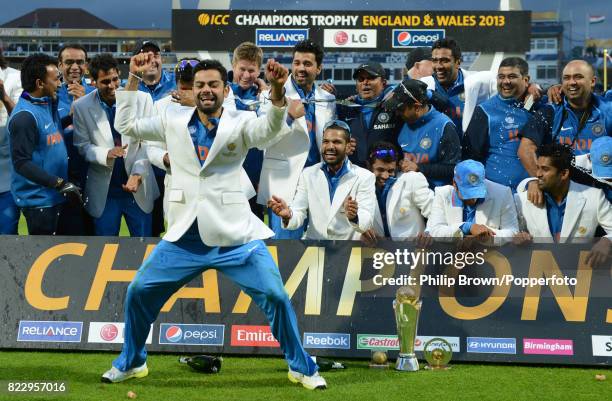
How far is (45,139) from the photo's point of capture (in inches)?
331

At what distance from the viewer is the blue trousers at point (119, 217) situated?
8898mm

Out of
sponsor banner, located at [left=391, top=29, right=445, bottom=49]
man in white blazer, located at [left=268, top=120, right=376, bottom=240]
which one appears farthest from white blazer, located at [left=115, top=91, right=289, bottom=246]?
sponsor banner, located at [left=391, top=29, right=445, bottom=49]

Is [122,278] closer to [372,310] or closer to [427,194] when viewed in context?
[372,310]

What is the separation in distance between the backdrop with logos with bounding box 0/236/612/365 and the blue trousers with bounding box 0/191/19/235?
3.60 ft

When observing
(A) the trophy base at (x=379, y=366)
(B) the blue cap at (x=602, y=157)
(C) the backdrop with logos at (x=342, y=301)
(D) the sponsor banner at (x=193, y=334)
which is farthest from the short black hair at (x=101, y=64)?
(B) the blue cap at (x=602, y=157)

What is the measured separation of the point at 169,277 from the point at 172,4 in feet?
68.7

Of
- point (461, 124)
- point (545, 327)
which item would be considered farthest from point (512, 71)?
point (545, 327)

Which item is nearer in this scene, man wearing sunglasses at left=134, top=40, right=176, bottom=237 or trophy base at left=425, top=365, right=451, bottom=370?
trophy base at left=425, top=365, right=451, bottom=370

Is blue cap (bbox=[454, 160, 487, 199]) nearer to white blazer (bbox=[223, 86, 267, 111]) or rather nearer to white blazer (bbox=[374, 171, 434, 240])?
white blazer (bbox=[374, 171, 434, 240])

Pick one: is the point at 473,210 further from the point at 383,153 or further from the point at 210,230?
the point at 210,230

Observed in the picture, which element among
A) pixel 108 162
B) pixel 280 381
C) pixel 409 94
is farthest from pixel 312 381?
pixel 108 162

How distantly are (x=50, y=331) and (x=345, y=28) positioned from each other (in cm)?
1972

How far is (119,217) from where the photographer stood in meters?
8.97

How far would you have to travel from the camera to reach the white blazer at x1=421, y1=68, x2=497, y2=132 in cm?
929
